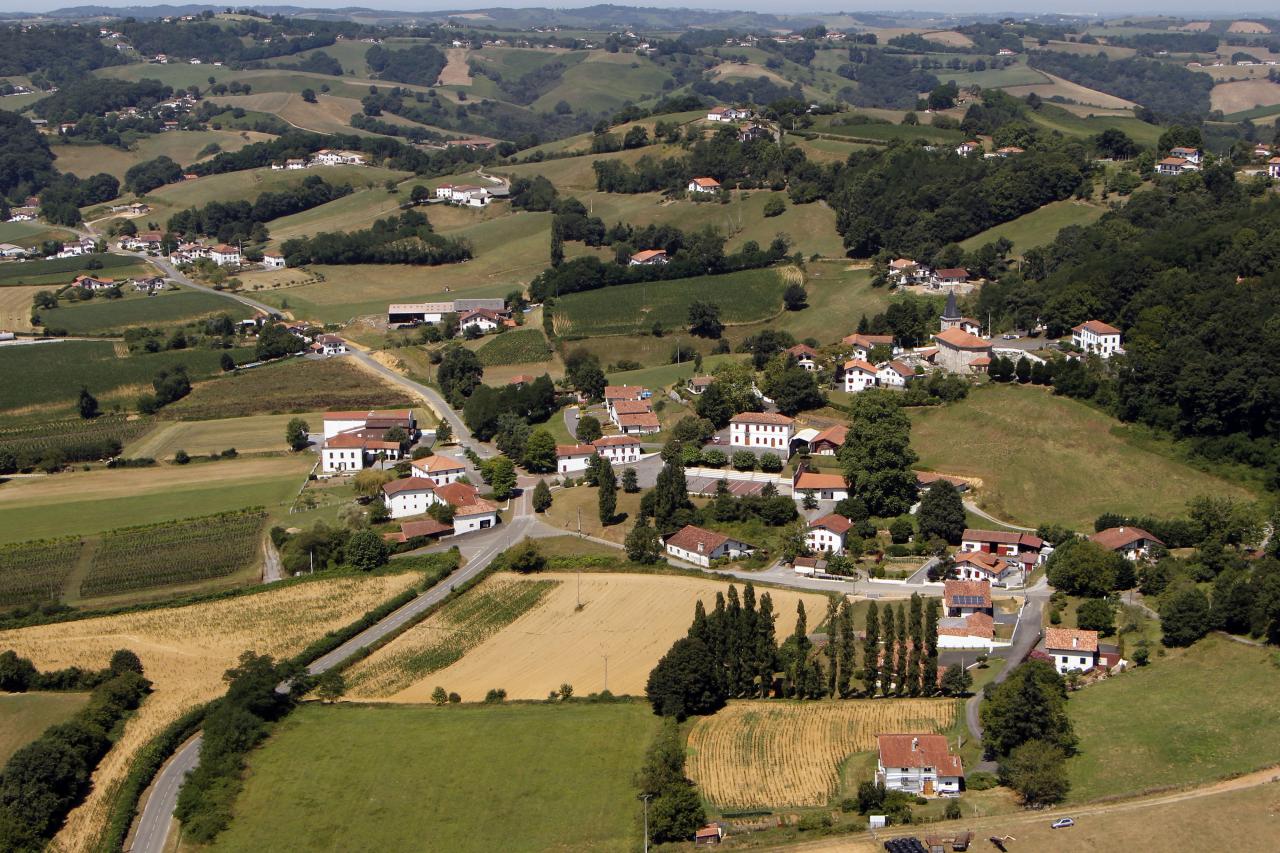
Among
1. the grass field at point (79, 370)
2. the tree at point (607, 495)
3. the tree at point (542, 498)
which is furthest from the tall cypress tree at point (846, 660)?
the grass field at point (79, 370)

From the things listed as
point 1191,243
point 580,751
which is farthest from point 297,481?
point 1191,243

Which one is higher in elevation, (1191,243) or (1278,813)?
(1191,243)

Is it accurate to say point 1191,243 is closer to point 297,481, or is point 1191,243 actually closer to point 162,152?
point 297,481

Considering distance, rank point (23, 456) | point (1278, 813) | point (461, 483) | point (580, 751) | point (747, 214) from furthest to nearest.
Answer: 1. point (747, 214)
2. point (23, 456)
3. point (461, 483)
4. point (580, 751)
5. point (1278, 813)

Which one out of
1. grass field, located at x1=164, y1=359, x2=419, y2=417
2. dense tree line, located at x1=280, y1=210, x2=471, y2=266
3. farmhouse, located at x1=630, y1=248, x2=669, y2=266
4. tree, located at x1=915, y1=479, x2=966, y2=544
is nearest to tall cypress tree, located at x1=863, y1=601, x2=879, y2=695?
tree, located at x1=915, y1=479, x2=966, y2=544

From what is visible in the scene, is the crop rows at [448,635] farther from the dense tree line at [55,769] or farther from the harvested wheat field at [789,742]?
the harvested wheat field at [789,742]

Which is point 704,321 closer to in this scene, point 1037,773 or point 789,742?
point 789,742
